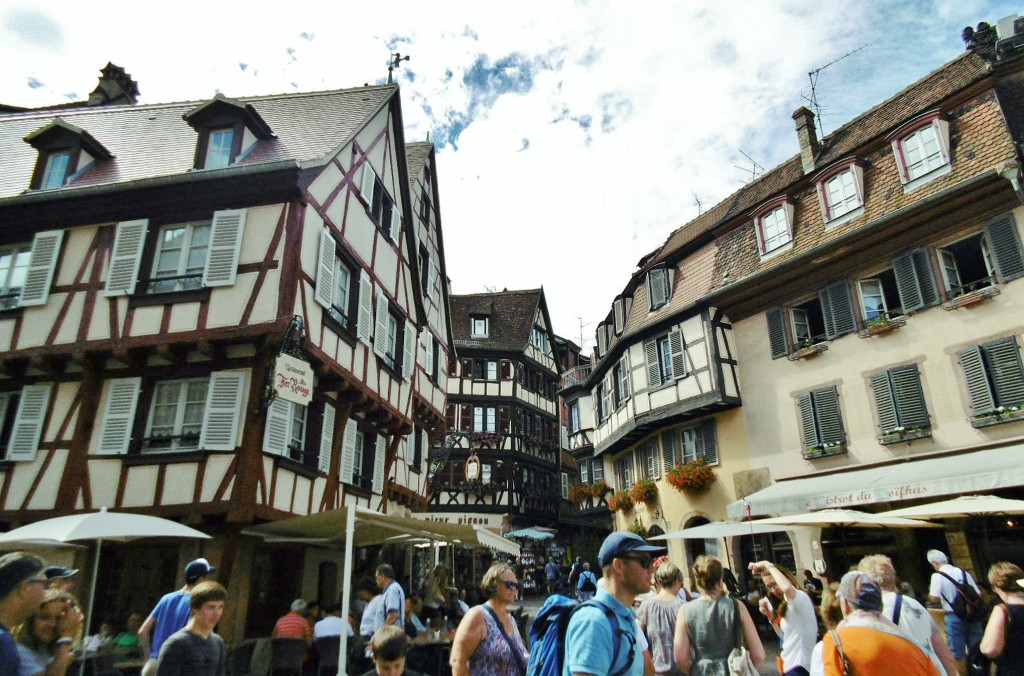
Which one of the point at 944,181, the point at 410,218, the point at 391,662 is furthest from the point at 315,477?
the point at 944,181

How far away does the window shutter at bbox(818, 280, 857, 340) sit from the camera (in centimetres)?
1606

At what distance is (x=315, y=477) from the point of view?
43.0 ft

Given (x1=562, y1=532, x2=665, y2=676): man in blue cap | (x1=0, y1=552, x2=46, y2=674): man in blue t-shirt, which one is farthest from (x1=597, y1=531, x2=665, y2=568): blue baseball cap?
(x1=0, y1=552, x2=46, y2=674): man in blue t-shirt

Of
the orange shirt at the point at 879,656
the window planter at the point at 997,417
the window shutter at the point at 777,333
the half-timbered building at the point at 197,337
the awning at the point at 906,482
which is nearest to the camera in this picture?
the orange shirt at the point at 879,656

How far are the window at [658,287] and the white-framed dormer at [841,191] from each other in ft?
18.5

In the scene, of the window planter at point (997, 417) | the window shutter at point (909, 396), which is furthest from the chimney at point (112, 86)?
the window planter at point (997, 417)

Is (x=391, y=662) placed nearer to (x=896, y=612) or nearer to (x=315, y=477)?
(x=896, y=612)

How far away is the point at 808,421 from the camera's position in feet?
54.4

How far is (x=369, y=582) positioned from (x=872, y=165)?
1490 cm

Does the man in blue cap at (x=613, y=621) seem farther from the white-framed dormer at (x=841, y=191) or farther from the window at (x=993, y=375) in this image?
the white-framed dormer at (x=841, y=191)

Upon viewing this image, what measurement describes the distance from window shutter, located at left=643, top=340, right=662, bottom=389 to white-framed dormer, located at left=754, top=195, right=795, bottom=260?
4.47 meters

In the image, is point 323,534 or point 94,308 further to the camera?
point 94,308

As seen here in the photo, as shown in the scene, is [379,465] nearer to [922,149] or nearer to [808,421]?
[808,421]

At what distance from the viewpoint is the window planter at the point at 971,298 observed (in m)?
13.4
